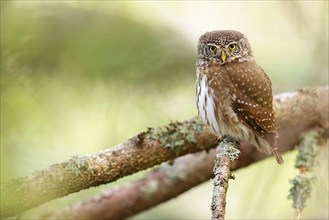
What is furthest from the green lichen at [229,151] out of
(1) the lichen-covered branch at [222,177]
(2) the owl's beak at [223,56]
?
(2) the owl's beak at [223,56]

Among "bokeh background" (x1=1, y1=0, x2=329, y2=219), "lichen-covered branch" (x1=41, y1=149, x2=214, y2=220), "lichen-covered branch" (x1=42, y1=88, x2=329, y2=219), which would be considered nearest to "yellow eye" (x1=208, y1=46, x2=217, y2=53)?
"bokeh background" (x1=1, y1=0, x2=329, y2=219)

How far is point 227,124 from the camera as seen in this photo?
2.95 meters

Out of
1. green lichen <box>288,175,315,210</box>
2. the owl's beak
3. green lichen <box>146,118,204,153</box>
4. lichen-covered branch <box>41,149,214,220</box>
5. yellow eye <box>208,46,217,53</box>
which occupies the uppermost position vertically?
yellow eye <box>208,46,217,53</box>

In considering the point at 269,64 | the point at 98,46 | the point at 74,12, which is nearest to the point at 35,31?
the point at 98,46

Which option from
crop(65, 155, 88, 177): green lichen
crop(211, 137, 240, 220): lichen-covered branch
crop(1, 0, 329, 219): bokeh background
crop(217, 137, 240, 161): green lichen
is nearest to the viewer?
crop(211, 137, 240, 220): lichen-covered branch

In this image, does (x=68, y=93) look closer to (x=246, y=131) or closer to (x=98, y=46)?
(x=98, y=46)

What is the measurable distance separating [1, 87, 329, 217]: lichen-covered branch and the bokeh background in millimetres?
150

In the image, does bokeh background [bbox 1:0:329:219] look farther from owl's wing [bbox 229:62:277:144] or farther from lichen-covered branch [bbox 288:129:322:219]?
owl's wing [bbox 229:62:277:144]

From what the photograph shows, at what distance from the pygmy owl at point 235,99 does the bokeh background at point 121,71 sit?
217 mm

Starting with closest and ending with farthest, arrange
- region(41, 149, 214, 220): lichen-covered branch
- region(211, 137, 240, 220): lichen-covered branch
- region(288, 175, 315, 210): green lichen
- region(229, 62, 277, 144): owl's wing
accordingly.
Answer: region(211, 137, 240, 220): lichen-covered branch, region(288, 175, 315, 210): green lichen, region(229, 62, 277, 144): owl's wing, region(41, 149, 214, 220): lichen-covered branch

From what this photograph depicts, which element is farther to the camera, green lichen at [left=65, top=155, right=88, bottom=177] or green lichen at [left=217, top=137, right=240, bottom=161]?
green lichen at [left=217, top=137, right=240, bottom=161]

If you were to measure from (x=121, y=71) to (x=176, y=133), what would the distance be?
41 centimetres

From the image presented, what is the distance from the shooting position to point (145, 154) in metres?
2.56

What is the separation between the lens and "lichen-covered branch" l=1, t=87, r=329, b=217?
1.85 m
